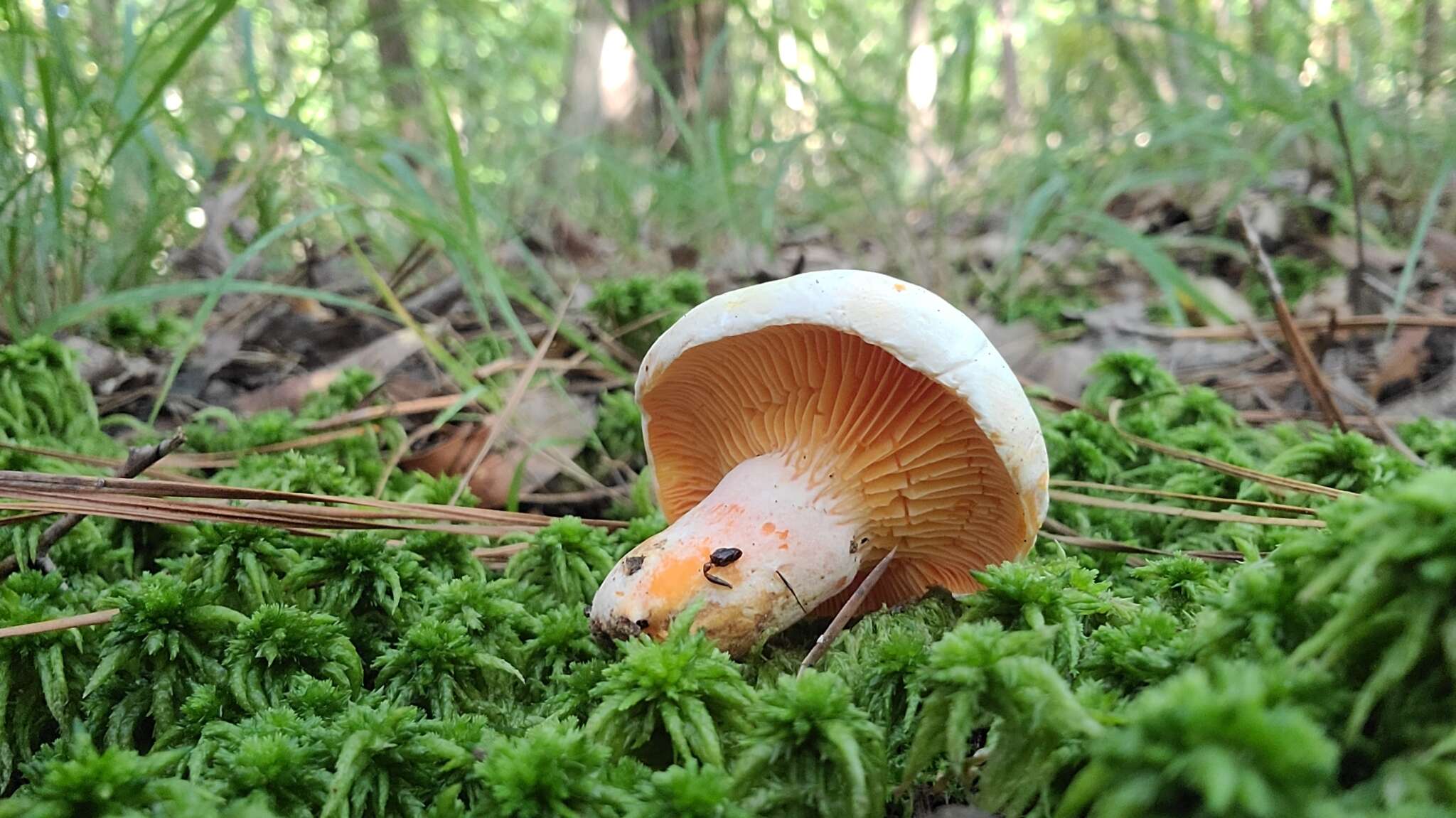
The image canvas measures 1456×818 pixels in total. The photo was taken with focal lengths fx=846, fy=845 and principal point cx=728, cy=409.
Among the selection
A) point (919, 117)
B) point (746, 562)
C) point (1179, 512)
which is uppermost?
point (919, 117)

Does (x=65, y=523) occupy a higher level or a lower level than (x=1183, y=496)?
higher

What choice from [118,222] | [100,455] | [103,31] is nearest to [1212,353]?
[100,455]

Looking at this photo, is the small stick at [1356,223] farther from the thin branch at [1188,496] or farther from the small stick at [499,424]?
the small stick at [499,424]

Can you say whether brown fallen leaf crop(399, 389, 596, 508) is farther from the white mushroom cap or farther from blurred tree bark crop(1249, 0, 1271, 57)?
blurred tree bark crop(1249, 0, 1271, 57)

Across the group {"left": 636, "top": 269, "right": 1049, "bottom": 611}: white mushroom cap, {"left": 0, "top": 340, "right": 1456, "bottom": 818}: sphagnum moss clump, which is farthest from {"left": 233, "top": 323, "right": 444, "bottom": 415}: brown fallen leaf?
{"left": 636, "top": 269, "right": 1049, "bottom": 611}: white mushroom cap

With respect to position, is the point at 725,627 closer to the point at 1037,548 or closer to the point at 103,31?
the point at 1037,548

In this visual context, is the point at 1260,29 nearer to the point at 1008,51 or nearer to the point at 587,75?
the point at 587,75

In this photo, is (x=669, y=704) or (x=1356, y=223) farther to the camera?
(x=1356, y=223)

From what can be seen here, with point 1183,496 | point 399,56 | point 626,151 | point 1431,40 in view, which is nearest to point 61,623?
point 1183,496
